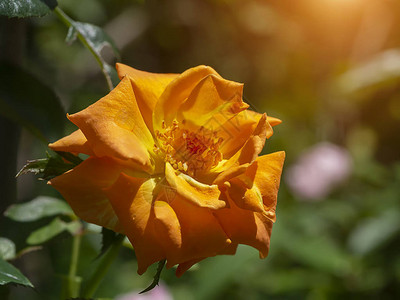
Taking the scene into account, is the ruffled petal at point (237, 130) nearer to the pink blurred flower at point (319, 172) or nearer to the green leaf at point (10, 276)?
the green leaf at point (10, 276)

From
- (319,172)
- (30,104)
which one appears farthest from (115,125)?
(319,172)

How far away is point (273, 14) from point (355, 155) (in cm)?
90

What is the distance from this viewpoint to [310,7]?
121 inches

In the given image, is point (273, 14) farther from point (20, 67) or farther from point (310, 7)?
point (20, 67)

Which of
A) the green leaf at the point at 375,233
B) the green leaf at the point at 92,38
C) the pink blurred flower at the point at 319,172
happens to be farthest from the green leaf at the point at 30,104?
the pink blurred flower at the point at 319,172

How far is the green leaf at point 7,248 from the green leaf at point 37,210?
0.15 feet

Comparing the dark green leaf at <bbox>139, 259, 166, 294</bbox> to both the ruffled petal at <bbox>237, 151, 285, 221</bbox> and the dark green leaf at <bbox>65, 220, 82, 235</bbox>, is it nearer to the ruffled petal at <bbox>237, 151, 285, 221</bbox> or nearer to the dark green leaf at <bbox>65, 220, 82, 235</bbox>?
the ruffled petal at <bbox>237, 151, 285, 221</bbox>

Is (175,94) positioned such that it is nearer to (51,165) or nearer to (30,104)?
(51,165)

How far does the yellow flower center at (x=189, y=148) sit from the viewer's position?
26.9 inches

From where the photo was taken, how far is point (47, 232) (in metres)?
0.79

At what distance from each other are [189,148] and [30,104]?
0.28 m

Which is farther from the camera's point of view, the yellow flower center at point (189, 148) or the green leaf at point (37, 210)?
the green leaf at point (37, 210)

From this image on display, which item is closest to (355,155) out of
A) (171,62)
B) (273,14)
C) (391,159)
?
(391,159)

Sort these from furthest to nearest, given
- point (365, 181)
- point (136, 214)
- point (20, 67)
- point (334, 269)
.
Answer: point (365, 181) → point (334, 269) → point (20, 67) → point (136, 214)
